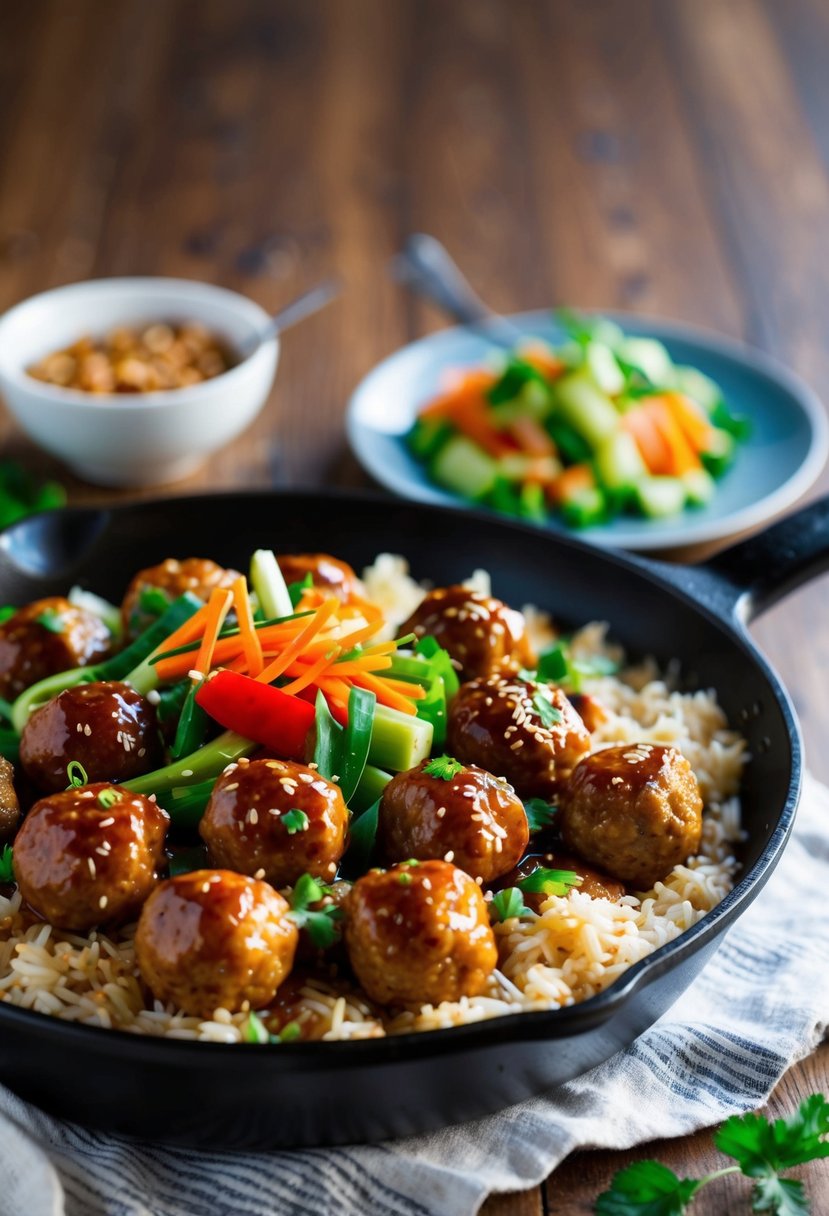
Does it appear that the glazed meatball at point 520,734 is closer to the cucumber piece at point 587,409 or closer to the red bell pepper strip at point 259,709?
the red bell pepper strip at point 259,709

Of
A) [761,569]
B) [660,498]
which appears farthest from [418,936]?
[660,498]

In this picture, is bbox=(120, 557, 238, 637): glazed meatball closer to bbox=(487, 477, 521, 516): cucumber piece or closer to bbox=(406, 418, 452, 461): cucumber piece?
bbox=(487, 477, 521, 516): cucumber piece

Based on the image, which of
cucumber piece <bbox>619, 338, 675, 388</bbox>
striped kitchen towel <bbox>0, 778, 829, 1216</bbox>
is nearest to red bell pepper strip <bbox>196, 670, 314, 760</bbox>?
striped kitchen towel <bbox>0, 778, 829, 1216</bbox>

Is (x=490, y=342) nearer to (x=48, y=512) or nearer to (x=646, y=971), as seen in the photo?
(x=48, y=512)

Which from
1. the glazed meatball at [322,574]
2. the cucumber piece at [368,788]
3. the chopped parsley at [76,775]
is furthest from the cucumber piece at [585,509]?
the chopped parsley at [76,775]

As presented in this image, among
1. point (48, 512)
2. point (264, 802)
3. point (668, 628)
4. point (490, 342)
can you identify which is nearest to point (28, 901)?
point (264, 802)

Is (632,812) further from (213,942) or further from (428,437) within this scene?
(428,437)
